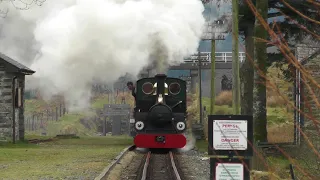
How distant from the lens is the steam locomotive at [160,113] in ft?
59.3

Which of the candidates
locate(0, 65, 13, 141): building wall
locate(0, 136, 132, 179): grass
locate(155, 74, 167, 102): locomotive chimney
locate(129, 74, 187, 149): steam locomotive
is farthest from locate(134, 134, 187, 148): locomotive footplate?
locate(0, 65, 13, 141): building wall

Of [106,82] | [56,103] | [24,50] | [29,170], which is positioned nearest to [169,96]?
[29,170]

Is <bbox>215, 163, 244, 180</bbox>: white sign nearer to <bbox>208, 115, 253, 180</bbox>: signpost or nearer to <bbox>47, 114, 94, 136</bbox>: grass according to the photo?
<bbox>208, 115, 253, 180</bbox>: signpost

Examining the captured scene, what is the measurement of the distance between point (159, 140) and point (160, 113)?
955 mm

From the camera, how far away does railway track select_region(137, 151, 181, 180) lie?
12469mm

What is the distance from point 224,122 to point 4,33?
3220cm

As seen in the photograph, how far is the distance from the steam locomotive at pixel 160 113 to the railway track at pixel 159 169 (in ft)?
2.03

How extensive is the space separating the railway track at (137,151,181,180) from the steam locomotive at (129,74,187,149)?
620mm

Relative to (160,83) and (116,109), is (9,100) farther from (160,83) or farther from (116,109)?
(116,109)

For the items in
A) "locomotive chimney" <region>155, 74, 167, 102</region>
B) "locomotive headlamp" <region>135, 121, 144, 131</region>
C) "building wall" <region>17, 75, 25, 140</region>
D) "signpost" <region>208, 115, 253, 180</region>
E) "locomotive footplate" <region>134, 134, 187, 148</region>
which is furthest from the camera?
"building wall" <region>17, 75, 25, 140</region>

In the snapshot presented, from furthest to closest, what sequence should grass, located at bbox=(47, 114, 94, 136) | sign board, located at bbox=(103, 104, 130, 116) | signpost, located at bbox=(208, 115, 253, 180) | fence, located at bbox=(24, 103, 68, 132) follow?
fence, located at bbox=(24, 103, 68, 132)
grass, located at bbox=(47, 114, 94, 136)
sign board, located at bbox=(103, 104, 130, 116)
signpost, located at bbox=(208, 115, 253, 180)

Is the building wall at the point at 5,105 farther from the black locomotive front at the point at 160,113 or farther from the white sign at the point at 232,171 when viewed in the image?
the white sign at the point at 232,171

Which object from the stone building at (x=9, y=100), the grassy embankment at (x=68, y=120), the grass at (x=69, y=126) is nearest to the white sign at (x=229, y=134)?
the stone building at (x=9, y=100)

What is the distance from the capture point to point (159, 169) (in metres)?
14.5
